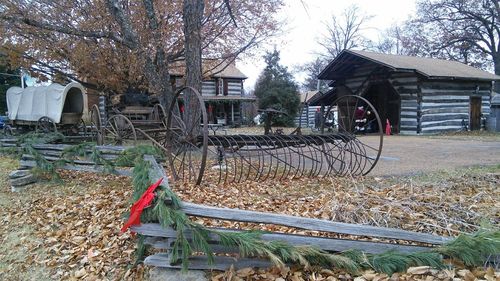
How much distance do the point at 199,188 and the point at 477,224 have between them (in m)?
3.50

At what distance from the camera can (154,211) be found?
314 cm

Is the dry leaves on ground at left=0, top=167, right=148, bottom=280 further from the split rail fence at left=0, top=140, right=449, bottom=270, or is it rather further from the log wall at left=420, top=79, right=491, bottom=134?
the log wall at left=420, top=79, right=491, bottom=134

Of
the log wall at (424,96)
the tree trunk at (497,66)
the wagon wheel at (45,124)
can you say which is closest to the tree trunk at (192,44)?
the wagon wheel at (45,124)

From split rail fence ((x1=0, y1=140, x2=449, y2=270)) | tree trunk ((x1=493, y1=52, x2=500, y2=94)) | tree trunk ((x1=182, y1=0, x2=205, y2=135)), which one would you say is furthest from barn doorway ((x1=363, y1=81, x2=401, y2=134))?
tree trunk ((x1=493, y1=52, x2=500, y2=94))

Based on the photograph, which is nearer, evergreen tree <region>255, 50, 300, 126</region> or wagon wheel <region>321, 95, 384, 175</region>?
wagon wheel <region>321, 95, 384, 175</region>

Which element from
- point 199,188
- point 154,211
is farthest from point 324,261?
point 199,188

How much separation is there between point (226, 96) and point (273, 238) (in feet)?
93.1

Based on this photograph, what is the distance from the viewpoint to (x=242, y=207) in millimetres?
4641

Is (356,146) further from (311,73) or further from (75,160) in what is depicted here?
(311,73)

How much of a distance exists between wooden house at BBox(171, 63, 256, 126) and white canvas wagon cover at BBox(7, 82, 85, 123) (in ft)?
46.9

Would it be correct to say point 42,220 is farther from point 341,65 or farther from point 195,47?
point 341,65

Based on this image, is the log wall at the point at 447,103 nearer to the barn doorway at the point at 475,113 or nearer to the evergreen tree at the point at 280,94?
the barn doorway at the point at 475,113

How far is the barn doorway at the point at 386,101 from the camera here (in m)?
18.4

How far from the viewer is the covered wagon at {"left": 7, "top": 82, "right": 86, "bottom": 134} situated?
14039 mm
